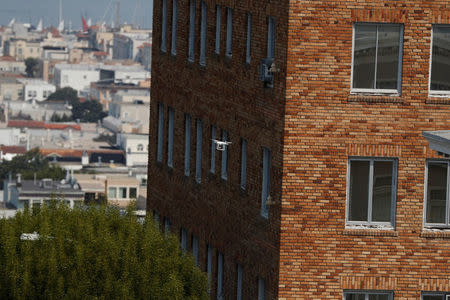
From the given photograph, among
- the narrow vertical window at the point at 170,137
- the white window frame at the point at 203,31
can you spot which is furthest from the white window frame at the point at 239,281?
the narrow vertical window at the point at 170,137

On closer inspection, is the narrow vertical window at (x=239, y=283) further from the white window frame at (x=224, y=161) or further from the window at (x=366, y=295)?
the window at (x=366, y=295)

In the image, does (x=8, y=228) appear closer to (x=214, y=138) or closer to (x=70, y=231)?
(x=70, y=231)

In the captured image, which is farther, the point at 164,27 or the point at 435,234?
the point at 164,27

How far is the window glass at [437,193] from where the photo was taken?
1309 inches

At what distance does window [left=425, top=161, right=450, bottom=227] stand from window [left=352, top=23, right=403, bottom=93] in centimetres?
201

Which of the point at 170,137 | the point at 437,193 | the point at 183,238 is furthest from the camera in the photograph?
the point at 170,137

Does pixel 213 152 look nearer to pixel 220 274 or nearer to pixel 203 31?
pixel 220 274

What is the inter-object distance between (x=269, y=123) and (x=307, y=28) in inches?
113

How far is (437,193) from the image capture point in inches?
1312

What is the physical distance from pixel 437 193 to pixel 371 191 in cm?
152

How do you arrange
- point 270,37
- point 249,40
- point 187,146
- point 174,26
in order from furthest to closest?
point 174,26
point 187,146
point 249,40
point 270,37

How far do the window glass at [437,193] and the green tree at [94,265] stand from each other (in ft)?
18.2

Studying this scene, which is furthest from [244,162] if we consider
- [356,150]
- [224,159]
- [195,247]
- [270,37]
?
[195,247]

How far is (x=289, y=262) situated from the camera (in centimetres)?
3328
